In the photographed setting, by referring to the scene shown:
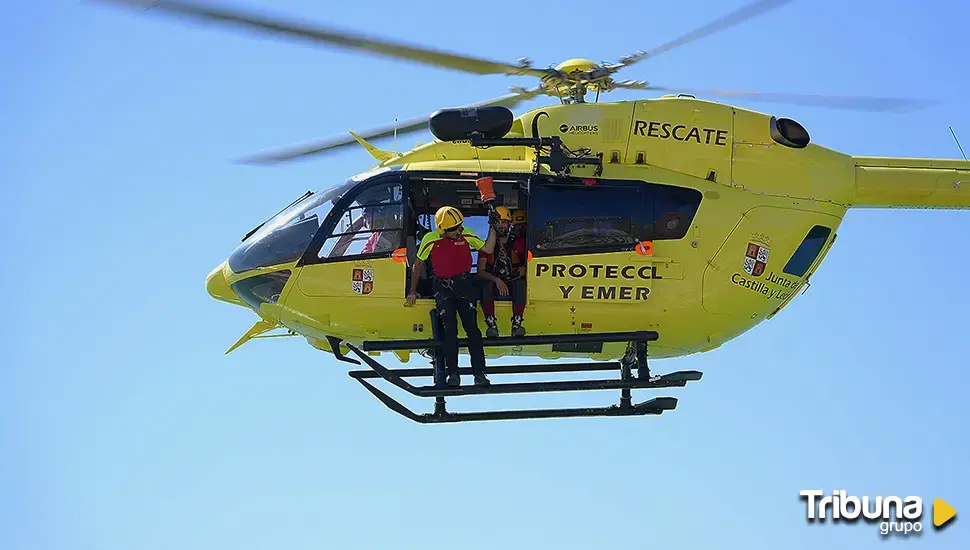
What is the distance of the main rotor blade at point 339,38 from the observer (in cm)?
1165

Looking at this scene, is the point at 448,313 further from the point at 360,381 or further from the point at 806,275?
the point at 806,275

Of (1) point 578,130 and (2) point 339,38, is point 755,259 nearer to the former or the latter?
(1) point 578,130

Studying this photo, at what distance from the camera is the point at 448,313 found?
13969 mm

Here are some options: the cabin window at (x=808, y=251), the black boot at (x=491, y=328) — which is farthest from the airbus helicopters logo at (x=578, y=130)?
the cabin window at (x=808, y=251)

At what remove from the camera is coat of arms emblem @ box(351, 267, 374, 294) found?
14.2 m

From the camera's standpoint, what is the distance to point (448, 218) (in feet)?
45.2

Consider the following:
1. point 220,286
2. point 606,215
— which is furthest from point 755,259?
point 220,286

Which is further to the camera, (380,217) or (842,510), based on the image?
(842,510)

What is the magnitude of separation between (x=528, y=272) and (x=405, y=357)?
79.7 inches

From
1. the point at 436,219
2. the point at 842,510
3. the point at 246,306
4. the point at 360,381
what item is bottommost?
the point at 842,510

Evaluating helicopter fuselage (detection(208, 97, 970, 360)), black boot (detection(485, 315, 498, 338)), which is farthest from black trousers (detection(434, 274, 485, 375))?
helicopter fuselage (detection(208, 97, 970, 360))

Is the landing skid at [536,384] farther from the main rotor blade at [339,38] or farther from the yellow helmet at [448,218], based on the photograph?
the main rotor blade at [339,38]

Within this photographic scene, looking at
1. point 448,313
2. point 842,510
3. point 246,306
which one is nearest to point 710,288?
point 448,313

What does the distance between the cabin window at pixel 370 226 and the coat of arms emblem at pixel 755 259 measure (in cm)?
403
